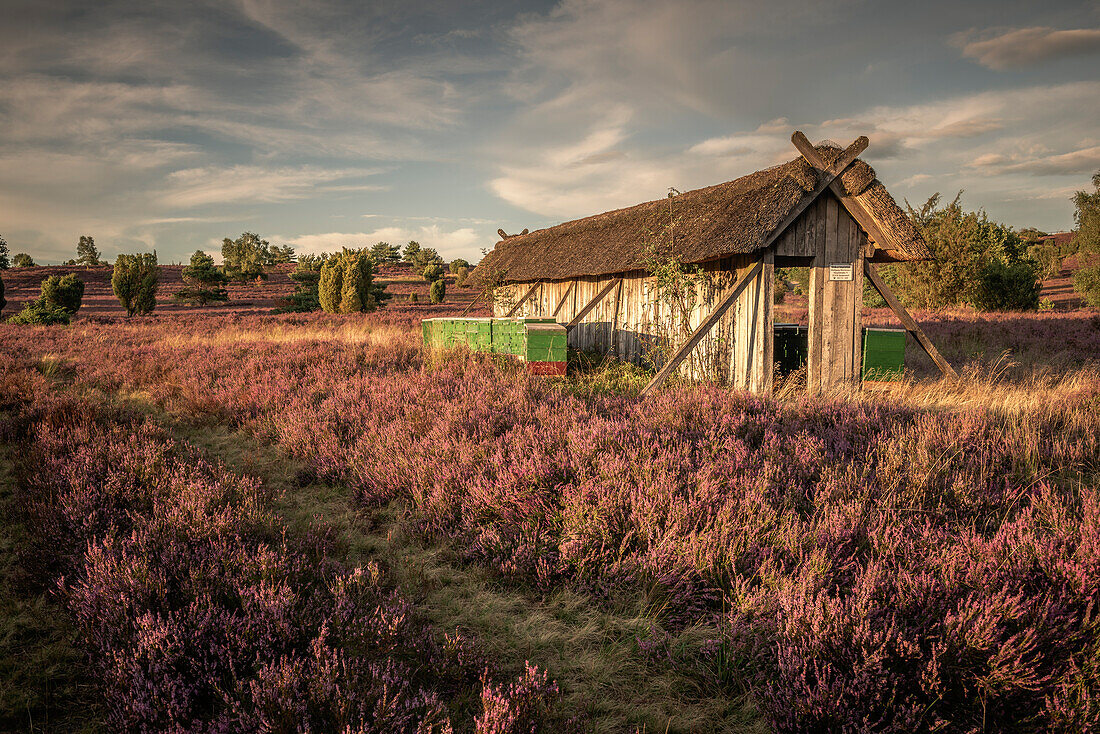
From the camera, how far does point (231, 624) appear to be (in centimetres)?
224

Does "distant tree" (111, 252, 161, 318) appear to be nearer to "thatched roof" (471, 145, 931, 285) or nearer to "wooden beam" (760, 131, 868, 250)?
"thatched roof" (471, 145, 931, 285)

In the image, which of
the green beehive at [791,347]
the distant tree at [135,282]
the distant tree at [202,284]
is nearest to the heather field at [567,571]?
the green beehive at [791,347]

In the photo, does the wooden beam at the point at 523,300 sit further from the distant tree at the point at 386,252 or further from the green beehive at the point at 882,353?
the distant tree at the point at 386,252

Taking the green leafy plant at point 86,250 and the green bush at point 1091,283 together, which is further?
the green leafy plant at point 86,250

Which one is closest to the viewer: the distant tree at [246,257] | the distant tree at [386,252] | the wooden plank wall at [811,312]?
the wooden plank wall at [811,312]

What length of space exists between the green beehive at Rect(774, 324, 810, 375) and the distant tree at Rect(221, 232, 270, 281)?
5940cm

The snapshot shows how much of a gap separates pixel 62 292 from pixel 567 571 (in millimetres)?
33448

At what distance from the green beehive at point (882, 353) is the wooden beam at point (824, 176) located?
251cm

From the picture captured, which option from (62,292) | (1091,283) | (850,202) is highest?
(1091,283)

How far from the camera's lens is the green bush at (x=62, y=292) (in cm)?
2488

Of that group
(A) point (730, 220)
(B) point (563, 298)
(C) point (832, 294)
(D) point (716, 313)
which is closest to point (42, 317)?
(B) point (563, 298)

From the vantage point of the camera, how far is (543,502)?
12.2ft

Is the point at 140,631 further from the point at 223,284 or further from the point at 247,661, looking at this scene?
the point at 223,284

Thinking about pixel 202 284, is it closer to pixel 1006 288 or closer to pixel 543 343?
pixel 543 343
